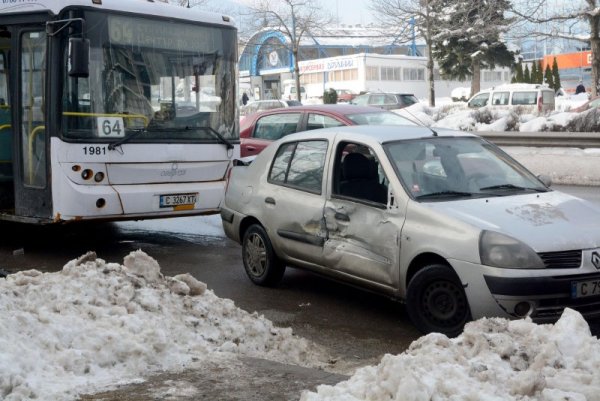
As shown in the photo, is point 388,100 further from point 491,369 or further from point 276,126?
point 491,369

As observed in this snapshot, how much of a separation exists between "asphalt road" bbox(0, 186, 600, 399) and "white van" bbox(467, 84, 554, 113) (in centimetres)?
2318

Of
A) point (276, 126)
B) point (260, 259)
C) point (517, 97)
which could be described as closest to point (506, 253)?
point (260, 259)

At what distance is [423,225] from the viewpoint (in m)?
6.77

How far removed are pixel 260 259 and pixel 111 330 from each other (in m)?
3.49

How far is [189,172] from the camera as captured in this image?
36.3ft

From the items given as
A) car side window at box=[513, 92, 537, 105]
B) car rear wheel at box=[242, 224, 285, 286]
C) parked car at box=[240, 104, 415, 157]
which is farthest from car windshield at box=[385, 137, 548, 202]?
car side window at box=[513, 92, 537, 105]

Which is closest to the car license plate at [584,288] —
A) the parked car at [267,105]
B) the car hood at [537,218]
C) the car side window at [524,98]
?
the car hood at [537,218]

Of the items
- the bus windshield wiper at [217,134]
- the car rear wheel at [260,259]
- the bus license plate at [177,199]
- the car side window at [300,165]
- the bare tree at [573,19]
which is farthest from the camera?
the bare tree at [573,19]

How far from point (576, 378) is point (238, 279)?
557 cm

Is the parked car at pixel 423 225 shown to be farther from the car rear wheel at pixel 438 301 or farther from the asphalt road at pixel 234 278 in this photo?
the asphalt road at pixel 234 278

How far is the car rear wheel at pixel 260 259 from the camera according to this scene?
8492 millimetres

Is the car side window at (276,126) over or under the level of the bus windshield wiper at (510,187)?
over

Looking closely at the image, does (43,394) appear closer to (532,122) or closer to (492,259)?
(492,259)

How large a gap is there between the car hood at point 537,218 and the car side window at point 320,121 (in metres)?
6.77
